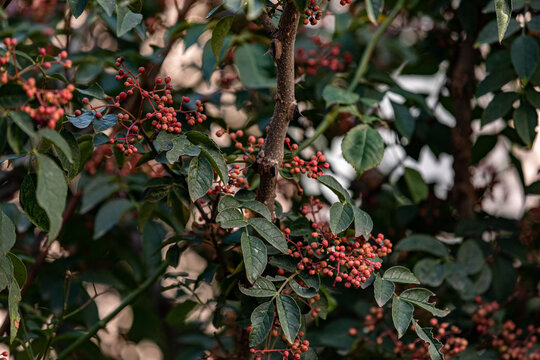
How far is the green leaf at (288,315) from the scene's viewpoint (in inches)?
31.6

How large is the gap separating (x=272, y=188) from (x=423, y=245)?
1.70 ft

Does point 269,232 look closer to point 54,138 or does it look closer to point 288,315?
point 288,315

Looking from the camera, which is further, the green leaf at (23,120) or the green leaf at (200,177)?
the green leaf at (200,177)

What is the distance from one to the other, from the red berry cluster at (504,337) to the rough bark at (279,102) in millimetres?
609

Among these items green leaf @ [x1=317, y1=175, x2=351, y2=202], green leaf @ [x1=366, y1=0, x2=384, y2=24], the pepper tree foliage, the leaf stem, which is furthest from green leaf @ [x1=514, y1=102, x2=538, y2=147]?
the leaf stem

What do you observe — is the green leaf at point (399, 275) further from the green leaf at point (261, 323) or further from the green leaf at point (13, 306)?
the green leaf at point (13, 306)

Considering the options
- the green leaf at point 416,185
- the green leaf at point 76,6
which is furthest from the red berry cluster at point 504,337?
the green leaf at point 76,6

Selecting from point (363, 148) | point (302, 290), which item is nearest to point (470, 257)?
point (363, 148)

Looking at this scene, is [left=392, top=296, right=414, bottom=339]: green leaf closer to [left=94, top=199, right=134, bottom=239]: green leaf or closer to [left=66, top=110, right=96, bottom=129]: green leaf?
[left=66, top=110, right=96, bottom=129]: green leaf

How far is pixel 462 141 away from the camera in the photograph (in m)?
1.58

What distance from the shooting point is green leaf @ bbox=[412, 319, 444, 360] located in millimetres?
815

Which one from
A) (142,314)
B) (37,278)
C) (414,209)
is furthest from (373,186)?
(37,278)

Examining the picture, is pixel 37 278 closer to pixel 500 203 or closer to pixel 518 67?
pixel 518 67

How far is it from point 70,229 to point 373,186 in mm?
834
